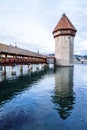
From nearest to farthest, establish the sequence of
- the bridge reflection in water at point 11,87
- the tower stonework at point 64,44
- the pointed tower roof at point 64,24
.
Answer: the bridge reflection in water at point 11,87 < the tower stonework at point 64,44 < the pointed tower roof at point 64,24

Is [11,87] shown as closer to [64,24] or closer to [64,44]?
[64,44]

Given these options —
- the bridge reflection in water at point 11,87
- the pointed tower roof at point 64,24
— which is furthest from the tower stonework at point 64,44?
the bridge reflection in water at point 11,87

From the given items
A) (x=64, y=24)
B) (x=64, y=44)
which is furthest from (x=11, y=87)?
(x=64, y=24)

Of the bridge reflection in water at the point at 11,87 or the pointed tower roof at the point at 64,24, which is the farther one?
the pointed tower roof at the point at 64,24

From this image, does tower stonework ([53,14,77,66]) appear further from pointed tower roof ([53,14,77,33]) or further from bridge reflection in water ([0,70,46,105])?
A: bridge reflection in water ([0,70,46,105])

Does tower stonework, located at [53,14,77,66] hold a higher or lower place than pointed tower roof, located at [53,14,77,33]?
lower

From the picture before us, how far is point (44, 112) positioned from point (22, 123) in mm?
1929

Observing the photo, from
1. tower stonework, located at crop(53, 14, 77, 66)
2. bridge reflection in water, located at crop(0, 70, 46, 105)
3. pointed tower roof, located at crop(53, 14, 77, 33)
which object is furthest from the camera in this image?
pointed tower roof, located at crop(53, 14, 77, 33)

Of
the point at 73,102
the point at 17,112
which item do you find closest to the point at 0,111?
the point at 17,112

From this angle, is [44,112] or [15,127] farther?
[44,112]

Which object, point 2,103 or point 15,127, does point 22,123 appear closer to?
point 15,127

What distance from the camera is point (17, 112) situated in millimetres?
9531

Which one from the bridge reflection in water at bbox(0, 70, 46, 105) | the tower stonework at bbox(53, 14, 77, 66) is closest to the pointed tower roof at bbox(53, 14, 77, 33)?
the tower stonework at bbox(53, 14, 77, 66)

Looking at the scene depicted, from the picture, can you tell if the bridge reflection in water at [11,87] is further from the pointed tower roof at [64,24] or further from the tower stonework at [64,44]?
the pointed tower roof at [64,24]
